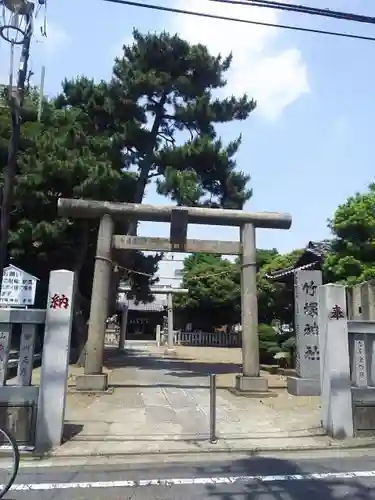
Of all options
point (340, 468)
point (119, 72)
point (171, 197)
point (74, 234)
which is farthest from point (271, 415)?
point (119, 72)

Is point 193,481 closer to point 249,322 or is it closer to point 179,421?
point 179,421

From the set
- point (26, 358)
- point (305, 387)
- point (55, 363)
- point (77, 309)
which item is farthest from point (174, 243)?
point (77, 309)

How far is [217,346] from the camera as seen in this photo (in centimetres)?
3428

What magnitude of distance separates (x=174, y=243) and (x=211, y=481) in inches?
291

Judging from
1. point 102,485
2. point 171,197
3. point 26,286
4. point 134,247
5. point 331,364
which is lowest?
point 102,485

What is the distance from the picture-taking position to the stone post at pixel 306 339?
1135cm

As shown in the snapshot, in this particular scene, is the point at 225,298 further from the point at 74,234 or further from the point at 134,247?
the point at 134,247

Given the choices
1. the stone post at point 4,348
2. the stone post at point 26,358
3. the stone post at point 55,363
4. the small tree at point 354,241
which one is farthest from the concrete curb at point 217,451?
the small tree at point 354,241

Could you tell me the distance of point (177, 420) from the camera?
8539 millimetres

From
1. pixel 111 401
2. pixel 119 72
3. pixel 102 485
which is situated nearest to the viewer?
pixel 102 485

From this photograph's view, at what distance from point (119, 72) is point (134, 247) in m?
8.64

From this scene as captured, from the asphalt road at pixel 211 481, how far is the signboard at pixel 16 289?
14.2 ft

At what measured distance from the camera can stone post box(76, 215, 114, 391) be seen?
1112 cm

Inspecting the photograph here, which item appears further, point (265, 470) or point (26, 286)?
point (26, 286)
